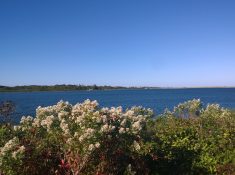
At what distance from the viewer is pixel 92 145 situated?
25.3 ft

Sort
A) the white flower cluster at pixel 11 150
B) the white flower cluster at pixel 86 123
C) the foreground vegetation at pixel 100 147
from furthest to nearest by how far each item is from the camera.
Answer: the foreground vegetation at pixel 100 147 < the white flower cluster at pixel 86 123 < the white flower cluster at pixel 11 150

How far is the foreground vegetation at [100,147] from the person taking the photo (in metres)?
8.05

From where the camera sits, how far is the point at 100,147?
8.23 metres

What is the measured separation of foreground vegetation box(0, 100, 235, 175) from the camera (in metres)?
8.05

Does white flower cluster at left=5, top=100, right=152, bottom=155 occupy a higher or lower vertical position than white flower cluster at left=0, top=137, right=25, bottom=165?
higher

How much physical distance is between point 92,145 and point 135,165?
1933 millimetres

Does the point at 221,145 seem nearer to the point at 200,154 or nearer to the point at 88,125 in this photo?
the point at 200,154

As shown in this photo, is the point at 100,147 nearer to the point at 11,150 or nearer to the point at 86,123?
the point at 86,123

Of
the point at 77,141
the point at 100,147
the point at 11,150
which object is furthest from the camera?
the point at 100,147

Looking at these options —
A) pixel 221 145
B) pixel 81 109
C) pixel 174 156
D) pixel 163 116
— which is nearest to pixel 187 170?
pixel 174 156

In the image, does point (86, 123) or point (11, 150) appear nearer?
point (11, 150)

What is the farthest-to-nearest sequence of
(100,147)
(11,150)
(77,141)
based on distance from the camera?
(100,147)
(77,141)
(11,150)

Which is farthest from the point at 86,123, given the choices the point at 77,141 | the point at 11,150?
the point at 11,150

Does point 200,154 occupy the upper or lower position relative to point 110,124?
lower
